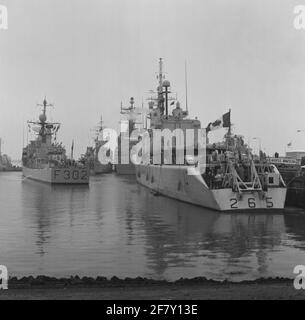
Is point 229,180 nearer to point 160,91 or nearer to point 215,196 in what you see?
point 215,196

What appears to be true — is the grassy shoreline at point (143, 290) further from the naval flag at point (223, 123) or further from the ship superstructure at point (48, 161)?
the ship superstructure at point (48, 161)

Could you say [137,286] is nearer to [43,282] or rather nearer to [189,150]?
[43,282]

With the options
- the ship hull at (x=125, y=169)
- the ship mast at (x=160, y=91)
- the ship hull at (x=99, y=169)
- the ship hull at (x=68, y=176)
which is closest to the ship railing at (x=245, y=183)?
the ship mast at (x=160, y=91)

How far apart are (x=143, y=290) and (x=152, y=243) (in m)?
7.77

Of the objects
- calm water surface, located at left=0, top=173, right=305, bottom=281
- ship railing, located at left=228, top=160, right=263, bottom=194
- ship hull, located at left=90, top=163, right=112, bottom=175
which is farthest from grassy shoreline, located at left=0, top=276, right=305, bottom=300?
ship hull, located at left=90, top=163, right=112, bottom=175

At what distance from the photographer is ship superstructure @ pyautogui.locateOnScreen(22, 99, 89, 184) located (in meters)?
61.0

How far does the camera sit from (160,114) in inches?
2283

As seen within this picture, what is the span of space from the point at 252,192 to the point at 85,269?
16.4 metres

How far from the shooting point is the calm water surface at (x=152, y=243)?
1239 cm

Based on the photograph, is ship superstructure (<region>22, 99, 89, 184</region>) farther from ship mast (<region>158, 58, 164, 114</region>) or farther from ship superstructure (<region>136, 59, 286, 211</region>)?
ship superstructure (<region>136, 59, 286, 211</region>)

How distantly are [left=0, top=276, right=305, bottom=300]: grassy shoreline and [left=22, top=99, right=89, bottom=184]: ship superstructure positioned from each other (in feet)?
169

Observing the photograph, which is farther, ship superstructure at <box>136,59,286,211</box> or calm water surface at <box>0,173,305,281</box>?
ship superstructure at <box>136,59,286,211</box>

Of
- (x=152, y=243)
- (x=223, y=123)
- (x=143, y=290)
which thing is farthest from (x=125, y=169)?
(x=143, y=290)
